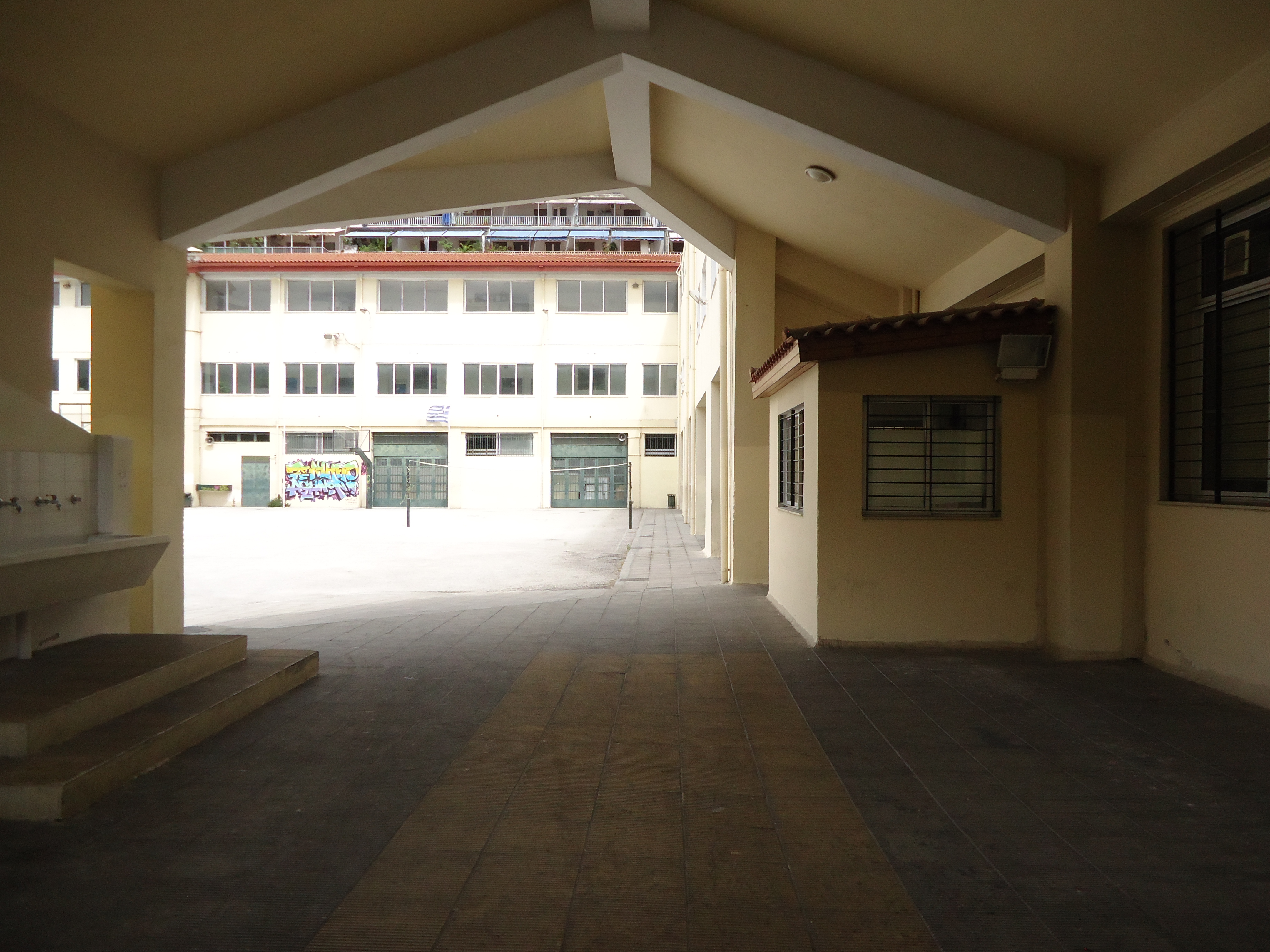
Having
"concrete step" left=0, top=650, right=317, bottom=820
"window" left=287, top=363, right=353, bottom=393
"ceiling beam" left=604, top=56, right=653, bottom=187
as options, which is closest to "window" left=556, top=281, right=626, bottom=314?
"window" left=287, top=363, right=353, bottom=393

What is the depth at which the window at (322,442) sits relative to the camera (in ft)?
115

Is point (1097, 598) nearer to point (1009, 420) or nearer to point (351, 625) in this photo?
point (1009, 420)

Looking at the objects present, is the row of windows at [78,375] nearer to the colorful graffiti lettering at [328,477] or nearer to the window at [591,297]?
the colorful graffiti lettering at [328,477]

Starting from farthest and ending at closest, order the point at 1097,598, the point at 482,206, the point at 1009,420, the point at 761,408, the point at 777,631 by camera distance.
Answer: the point at 761,408 → the point at 482,206 → the point at 777,631 → the point at 1009,420 → the point at 1097,598

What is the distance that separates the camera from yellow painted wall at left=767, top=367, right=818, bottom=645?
7.24 metres

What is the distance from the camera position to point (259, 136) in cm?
730

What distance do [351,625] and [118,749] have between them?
4645 millimetres

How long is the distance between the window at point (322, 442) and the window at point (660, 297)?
1331 cm

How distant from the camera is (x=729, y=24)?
686 cm

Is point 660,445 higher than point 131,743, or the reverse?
point 660,445

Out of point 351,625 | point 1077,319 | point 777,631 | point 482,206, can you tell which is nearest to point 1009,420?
point 1077,319

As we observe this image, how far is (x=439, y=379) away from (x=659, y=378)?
29.9ft

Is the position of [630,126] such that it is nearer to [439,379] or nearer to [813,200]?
[813,200]

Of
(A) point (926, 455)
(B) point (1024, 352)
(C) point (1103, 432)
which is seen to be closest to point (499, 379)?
(A) point (926, 455)
